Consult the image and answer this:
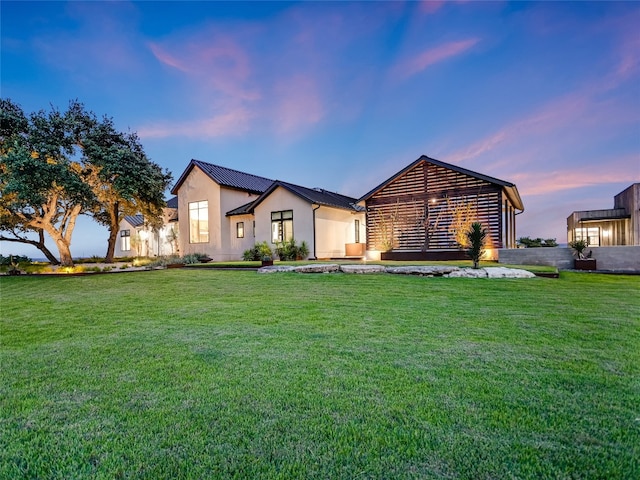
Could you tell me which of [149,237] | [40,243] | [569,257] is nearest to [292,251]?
[569,257]

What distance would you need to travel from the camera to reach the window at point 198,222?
69.2 ft

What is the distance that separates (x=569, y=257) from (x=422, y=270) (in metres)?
6.63

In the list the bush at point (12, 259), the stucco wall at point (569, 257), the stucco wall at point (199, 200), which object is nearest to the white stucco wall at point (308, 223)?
the stucco wall at point (199, 200)

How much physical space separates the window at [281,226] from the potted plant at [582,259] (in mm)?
13410

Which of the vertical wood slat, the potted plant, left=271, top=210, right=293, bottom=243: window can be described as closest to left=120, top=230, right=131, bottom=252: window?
left=271, top=210, right=293, bottom=243: window

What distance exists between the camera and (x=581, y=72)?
40.6 feet

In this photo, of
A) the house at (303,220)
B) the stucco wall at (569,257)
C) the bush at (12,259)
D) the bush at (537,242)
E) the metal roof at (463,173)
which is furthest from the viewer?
the bush at (537,242)

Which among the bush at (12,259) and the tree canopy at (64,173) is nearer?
the tree canopy at (64,173)

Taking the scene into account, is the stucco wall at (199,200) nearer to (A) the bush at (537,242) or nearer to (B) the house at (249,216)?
(B) the house at (249,216)

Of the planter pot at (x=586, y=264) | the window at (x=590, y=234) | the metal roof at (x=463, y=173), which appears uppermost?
the metal roof at (x=463, y=173)

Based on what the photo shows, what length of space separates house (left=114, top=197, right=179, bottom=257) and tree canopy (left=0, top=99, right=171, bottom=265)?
4.60 m

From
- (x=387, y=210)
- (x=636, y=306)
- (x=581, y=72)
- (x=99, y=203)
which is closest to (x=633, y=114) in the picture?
(x=581, y=72)

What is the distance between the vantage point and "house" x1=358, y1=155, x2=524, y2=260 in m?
15.2

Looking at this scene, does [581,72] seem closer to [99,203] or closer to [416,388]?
[416,388]
